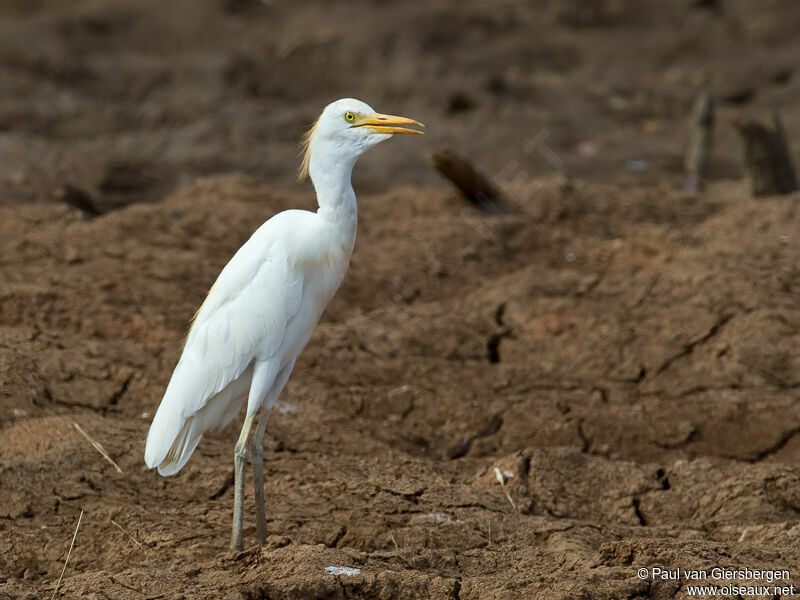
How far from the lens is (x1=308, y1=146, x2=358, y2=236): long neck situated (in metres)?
4.28

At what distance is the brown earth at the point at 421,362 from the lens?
412cm

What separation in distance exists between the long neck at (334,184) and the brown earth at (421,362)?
1240 millimetres

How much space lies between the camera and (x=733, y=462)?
5293 millimetres

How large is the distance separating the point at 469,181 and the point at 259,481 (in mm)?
4489

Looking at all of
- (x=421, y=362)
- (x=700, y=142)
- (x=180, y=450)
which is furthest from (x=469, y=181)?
(x=180, y=450)

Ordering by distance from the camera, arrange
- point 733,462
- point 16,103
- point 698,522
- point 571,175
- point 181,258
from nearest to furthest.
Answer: point 698,522
point 733,462
point 181,258
point 571,175
point 16,103

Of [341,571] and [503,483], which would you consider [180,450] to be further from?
[503,483]

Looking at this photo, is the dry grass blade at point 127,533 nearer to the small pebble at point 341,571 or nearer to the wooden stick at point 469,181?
the small pebble at point 341,571

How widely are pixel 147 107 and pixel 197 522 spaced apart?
884cm

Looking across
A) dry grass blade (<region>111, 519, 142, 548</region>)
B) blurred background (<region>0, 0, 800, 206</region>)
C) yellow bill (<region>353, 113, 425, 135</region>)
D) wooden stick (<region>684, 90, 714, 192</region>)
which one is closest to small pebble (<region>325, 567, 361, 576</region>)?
dry grass blade (<region>111, 519, 142, 548</region>)

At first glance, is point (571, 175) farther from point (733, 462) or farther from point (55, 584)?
point (55, 584)

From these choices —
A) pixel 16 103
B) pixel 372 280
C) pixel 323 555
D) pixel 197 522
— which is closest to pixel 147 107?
pixel 16 103

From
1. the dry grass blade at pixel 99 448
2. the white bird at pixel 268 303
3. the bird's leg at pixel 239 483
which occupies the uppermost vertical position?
the white bird at pixel 268 303

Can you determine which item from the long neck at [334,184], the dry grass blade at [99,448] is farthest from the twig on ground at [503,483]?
the dry grass blade at [99,448]
